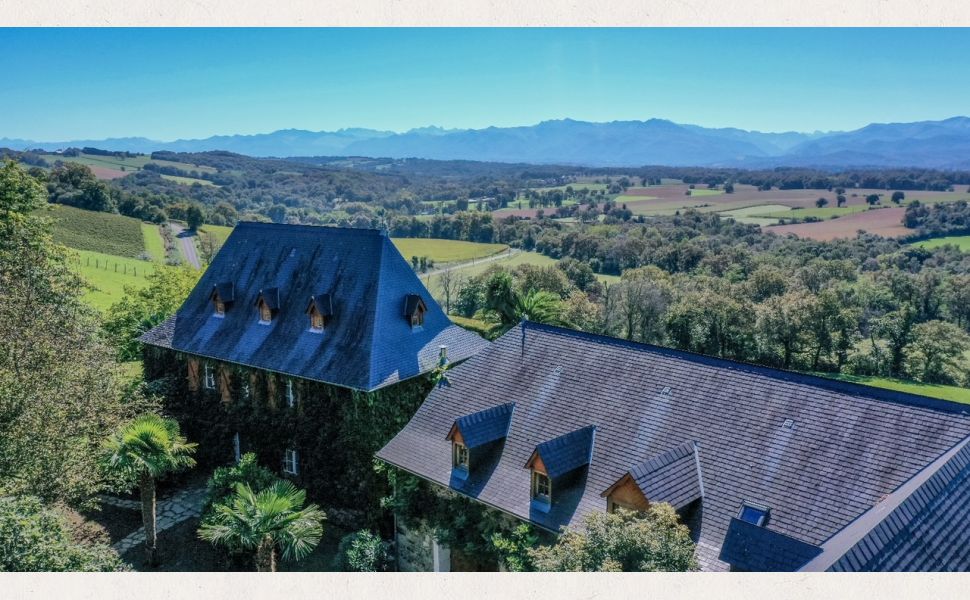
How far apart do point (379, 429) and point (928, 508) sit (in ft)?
55.1

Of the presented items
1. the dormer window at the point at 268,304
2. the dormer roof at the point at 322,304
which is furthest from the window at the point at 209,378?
the dormer roof at the point at 322,304

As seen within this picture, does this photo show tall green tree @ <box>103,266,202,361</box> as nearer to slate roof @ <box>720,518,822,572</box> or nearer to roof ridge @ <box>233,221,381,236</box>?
roof ridge @ <box>233,221,381,236</box>

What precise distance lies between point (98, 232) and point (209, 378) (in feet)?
169

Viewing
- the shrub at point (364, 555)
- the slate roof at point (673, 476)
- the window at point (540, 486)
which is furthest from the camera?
the shrub at point (364, 555)

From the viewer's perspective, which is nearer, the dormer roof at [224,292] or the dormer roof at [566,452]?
the dormer roof at [566,452]

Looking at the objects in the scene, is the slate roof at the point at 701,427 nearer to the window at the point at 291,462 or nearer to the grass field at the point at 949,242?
the window at the point at 291,462

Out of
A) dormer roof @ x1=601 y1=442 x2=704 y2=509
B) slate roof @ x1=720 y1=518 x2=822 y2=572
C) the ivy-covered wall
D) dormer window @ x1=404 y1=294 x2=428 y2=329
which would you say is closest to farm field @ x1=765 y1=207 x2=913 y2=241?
dormer window @ x1=404 y1=294 x2=428 y2=329

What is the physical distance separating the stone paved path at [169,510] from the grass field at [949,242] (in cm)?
8272

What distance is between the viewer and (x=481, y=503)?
55.4 ft

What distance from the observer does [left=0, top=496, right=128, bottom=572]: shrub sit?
11.1 metres

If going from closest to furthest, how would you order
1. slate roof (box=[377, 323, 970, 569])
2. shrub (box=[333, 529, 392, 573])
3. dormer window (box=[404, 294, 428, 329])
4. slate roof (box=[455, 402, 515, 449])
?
slate roof (box=[377, 323, 970, 569]) < slate roof (box=[455, 402, 515, 449]) < shrub (box=[333, 529, 392, 573]) < dormer window (box=[404, 294, 428, 329])

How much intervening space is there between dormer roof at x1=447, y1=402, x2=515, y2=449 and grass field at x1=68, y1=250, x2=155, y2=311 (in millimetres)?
37411

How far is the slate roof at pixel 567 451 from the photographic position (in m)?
15.5

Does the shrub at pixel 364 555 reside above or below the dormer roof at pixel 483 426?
below
